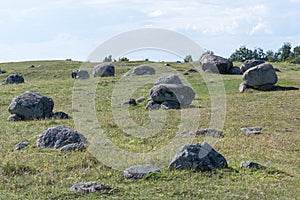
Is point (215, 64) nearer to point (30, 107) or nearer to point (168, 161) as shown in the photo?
point (30, 107)

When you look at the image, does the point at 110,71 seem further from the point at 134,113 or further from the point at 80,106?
the point at 134,113

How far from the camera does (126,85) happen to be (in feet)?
146

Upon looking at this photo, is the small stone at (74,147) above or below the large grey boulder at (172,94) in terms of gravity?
below

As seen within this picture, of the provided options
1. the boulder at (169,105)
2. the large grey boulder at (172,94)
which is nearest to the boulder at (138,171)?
the boulder at (169,105)

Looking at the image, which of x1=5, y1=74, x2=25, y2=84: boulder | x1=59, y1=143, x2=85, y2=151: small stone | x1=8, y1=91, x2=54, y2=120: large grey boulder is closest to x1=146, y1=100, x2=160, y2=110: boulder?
x1=8, y1=91, x2=54, y2=120: large grey boulder

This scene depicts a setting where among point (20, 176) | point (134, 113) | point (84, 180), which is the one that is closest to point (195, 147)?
point (84, 180)

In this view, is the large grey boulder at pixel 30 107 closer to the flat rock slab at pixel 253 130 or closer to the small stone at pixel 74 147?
the small stone at pixel 74 147

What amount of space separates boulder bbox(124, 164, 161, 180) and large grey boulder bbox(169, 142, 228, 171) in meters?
0.59

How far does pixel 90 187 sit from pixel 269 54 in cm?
12873

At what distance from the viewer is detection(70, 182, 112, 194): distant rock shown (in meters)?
11.5

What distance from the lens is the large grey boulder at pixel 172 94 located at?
98.0 feet

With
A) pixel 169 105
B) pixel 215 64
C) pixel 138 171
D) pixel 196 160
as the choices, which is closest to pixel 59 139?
pixel 138 171

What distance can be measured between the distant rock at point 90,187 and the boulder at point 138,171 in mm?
1158

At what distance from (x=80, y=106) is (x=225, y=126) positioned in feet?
39.0
